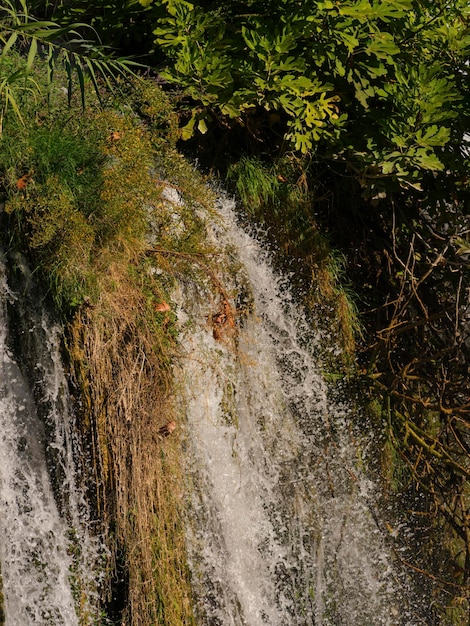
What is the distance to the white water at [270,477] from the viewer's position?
12.1 feet

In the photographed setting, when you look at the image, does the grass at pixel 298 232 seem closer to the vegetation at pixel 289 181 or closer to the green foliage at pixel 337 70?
the vegetation at pixel 289 181

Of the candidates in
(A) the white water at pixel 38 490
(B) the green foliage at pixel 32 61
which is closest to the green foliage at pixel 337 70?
(B) the green foliage at pixel 32 61

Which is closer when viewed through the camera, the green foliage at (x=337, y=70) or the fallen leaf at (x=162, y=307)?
the fallen leaf at (x=162, y=307)

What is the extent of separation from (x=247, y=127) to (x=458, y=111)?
90cm

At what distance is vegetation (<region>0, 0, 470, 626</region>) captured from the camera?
3404 millimetres

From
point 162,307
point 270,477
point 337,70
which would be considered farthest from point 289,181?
point 270,477

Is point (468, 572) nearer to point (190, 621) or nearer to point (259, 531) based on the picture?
point (259, 531)

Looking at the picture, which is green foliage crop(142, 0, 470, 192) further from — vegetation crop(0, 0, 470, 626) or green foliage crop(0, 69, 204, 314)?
green foliage crop(0, 69, 204, 314)

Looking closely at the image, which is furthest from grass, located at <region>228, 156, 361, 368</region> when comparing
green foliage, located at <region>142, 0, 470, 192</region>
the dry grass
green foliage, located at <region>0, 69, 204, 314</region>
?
the dry grass

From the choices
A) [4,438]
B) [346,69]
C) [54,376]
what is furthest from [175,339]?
[346,69]

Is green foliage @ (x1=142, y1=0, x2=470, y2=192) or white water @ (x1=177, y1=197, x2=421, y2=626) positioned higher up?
green foliage @ (x1=142, y1=0, x2=470, y2=192)

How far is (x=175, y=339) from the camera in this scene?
360cm

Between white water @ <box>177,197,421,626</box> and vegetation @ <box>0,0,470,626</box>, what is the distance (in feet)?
0.56

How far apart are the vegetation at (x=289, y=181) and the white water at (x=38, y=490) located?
12 centimetres
